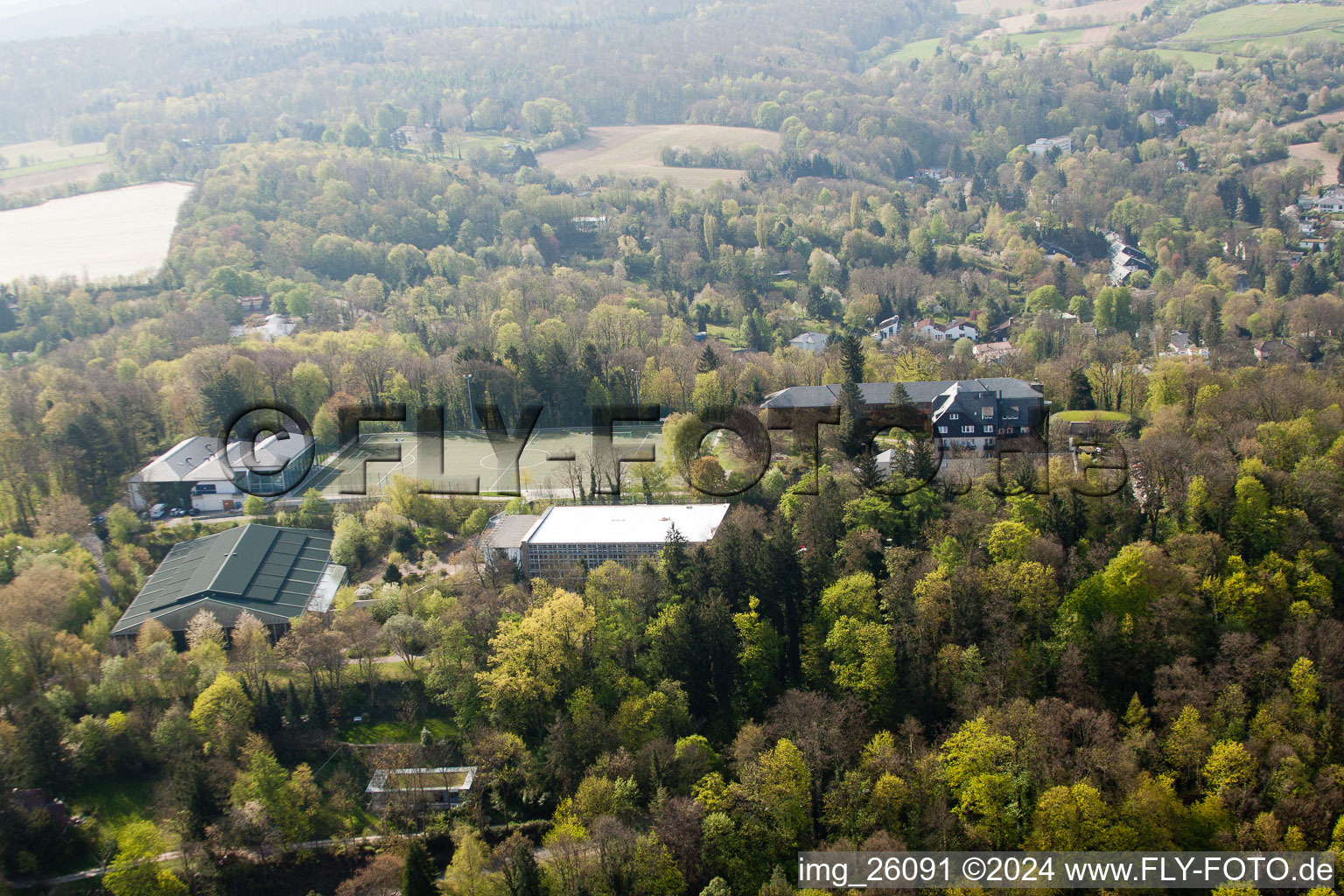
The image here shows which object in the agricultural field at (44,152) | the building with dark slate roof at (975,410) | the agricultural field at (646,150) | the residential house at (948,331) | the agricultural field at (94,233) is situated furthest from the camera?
the agricultural field at (44,152)

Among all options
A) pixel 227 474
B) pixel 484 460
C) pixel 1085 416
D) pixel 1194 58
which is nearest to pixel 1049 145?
pixel 1194 58

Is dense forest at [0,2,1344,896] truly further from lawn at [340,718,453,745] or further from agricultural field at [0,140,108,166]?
agricultural field at [0,140,108,166]

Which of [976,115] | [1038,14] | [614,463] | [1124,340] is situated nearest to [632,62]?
[976,115]

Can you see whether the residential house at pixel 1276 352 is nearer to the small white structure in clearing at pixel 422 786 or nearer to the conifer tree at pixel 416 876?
the small white structure in clearing at pixel 422 786

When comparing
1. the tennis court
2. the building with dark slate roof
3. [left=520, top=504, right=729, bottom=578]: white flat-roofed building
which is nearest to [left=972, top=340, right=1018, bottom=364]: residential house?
A: the building with dark slate roof

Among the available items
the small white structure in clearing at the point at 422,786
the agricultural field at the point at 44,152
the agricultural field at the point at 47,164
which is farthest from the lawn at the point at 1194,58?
the small white structure in clearing at the point at 422,786

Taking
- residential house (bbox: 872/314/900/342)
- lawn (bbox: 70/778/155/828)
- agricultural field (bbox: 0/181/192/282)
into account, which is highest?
agricultural field (bbox: 0/181/192/282)

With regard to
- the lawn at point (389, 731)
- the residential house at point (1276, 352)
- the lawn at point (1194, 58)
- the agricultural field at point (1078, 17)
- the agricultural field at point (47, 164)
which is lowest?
the lawn at point (389, 731)
